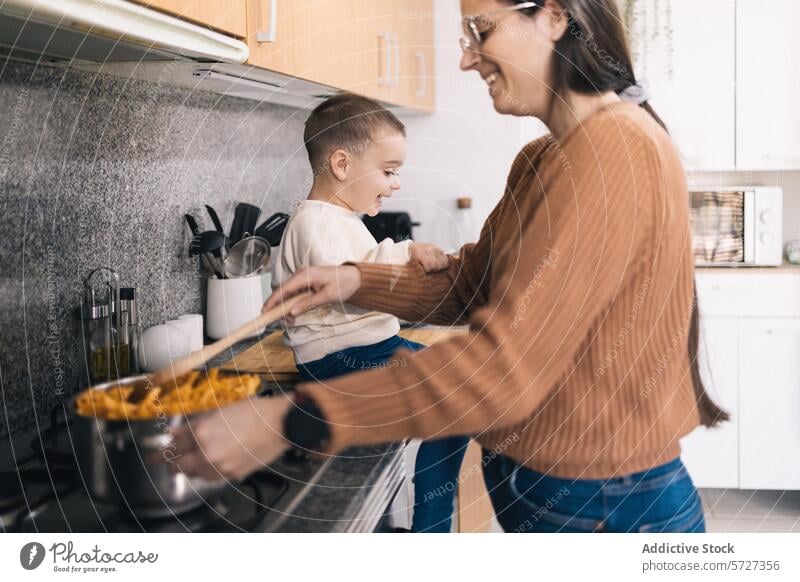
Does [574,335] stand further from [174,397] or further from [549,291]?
[174,397]

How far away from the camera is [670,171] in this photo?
0.43 m

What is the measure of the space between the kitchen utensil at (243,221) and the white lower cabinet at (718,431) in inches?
13.4

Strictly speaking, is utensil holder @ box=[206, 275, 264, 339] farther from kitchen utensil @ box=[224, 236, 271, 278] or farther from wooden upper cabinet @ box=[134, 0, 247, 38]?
wooden upper cabinet @ box=[134, 0, 247, 38]

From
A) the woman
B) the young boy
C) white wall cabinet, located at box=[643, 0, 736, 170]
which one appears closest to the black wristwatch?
the woman

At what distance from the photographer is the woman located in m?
0.41

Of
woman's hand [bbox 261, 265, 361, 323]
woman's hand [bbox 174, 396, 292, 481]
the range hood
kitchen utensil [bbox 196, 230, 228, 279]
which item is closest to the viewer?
the range hood

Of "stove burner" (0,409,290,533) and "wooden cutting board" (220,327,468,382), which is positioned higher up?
"wooden cutting board" (220,327,468,382)

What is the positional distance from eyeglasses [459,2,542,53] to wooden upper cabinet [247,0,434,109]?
0.10 metres

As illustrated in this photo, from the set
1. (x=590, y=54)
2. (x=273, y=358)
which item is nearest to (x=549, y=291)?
(x=590, y=54)
